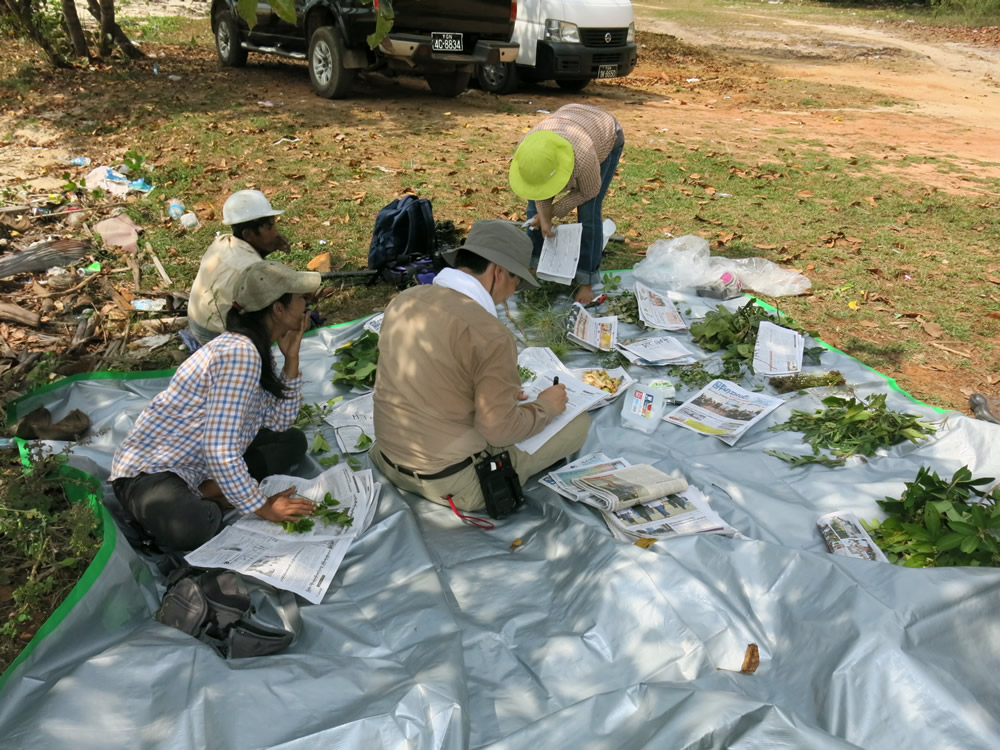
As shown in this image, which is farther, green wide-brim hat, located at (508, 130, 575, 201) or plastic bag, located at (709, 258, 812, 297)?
plastic bag, located at (709, 258, 812, 297)

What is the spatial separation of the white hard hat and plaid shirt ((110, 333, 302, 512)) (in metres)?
1.53

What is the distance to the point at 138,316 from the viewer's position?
16.6ft

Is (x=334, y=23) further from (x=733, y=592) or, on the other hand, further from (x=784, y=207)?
(x=733, y=592)

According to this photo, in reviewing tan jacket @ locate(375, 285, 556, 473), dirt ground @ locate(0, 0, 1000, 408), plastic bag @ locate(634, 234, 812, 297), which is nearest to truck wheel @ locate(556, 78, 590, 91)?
dirt ground @ locate(0, 0, 1000, 408)

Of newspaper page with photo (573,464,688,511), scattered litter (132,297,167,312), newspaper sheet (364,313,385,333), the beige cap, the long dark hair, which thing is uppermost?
the beige cap

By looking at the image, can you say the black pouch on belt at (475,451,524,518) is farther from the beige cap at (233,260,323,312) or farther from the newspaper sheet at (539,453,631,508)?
the beige cap at (233,260,323,312)

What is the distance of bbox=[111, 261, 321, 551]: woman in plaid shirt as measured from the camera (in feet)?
9.45

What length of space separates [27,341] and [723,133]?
345 inches

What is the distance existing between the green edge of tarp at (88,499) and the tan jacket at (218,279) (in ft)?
1.39

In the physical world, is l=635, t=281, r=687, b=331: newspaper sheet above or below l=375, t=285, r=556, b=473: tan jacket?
below

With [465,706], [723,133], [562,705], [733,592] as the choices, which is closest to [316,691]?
[465,706]

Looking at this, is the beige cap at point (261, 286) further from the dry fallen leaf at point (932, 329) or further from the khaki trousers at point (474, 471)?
the dry fallen leaf at point (932, 329)

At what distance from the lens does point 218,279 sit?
4.05m

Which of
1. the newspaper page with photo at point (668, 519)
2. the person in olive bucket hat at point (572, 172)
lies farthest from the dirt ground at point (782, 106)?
the newspaper page with photo at point (668, 519)
